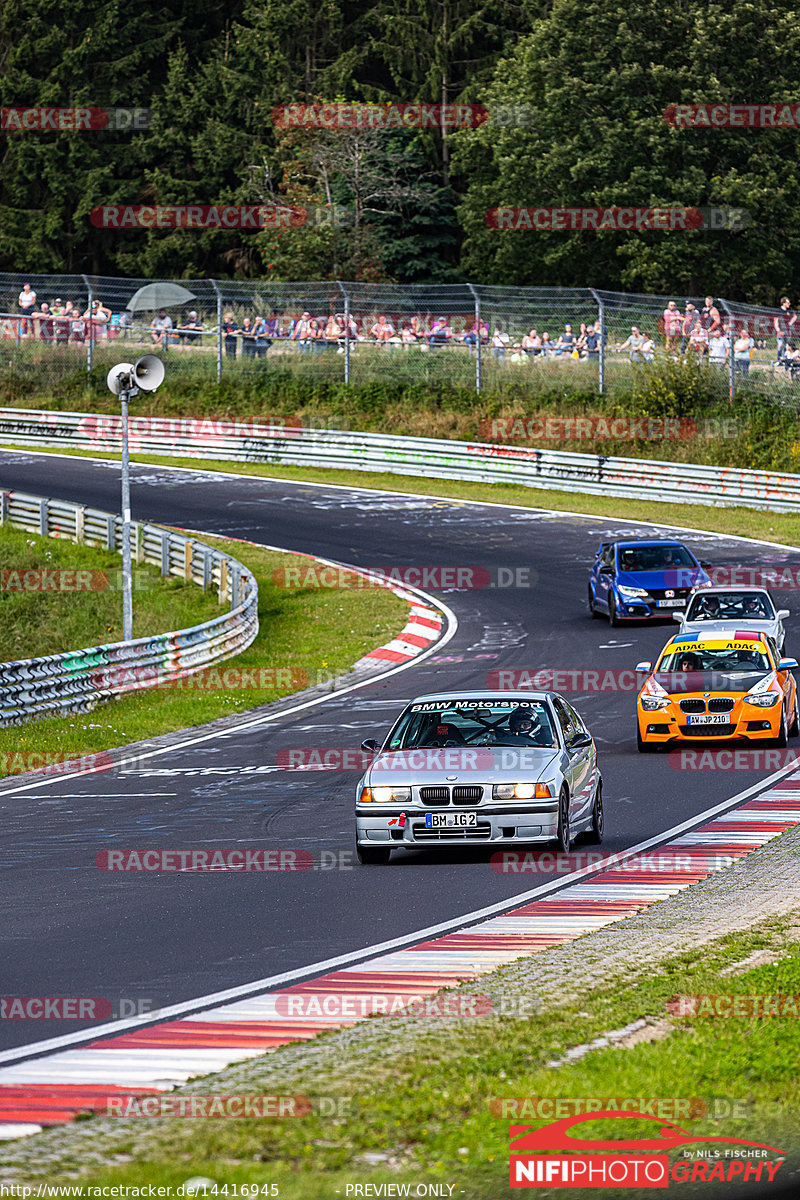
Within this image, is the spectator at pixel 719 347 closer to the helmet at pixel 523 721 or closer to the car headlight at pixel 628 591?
the car headlight at pixel 628 591

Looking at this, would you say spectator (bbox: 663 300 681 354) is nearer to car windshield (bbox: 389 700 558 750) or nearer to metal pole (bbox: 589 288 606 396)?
metal pole (bbox: 589 288 606 396)

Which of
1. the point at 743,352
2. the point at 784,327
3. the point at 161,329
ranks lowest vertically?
the point at 743,352

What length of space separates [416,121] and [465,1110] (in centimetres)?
6620

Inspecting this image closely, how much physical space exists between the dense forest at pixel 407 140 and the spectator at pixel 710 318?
12.6 m

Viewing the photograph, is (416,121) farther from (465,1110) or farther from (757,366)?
(465,1110)

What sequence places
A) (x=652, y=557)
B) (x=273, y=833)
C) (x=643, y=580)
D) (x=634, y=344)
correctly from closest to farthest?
(x=273, y=833)
(x=643, y=580)
(x=652, y=557)
(x=634, y=344)

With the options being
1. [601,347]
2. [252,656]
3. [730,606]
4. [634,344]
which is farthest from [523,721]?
[601,347]

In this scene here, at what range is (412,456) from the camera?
47.6 meters

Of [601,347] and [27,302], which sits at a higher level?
[27,302]

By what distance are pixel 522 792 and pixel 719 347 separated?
107 ft

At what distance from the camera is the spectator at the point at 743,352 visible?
140 ft

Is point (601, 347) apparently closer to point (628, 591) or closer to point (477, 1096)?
point (628, 591)

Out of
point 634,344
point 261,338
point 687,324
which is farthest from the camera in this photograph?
point 261,338

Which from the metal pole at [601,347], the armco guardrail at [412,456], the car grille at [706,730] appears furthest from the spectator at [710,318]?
the car grille at [706,730]
